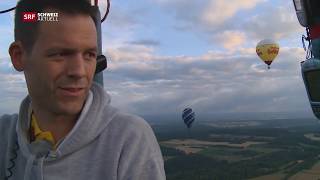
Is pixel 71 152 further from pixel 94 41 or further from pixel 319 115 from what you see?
pixel 319 115

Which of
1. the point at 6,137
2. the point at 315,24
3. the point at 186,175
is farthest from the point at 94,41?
the point at 186,175

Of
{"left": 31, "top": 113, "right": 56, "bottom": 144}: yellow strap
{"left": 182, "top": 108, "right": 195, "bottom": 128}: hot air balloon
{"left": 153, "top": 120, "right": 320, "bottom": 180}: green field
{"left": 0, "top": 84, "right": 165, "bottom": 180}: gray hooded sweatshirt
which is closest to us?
{"left": 0, "top": 84, "right": 165, "bottom": 180}: gray hooded sweatshirt

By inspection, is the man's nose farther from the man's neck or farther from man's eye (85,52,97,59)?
the man's neck

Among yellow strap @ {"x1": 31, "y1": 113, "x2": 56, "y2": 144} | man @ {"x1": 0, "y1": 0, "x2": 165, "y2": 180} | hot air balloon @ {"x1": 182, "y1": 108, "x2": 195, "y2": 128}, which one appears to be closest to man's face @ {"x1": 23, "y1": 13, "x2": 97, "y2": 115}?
man @ {"x1": 0, "y1": 0, "x2": 165, "y2": 180}

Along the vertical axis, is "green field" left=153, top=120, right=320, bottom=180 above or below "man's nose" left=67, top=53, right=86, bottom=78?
below

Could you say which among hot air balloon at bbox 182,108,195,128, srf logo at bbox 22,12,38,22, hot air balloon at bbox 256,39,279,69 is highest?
srf logo at bbox 22,12,38,22

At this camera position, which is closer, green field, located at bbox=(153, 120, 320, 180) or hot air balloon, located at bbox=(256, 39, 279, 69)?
hot air balloon, located at bbox=(256, 39, 279, 69)

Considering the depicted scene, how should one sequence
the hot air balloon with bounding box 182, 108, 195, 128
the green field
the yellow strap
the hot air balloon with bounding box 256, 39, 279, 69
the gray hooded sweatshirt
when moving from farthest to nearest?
the green field
the hot air balloon with bounding box 182, 108, 195, 128
the hot air balloon with bounding box 256, 39, 279, 69
the yellow strap
the gray hooded sweatshirt

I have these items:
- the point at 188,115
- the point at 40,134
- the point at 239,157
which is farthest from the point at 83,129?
the point at 239,157
